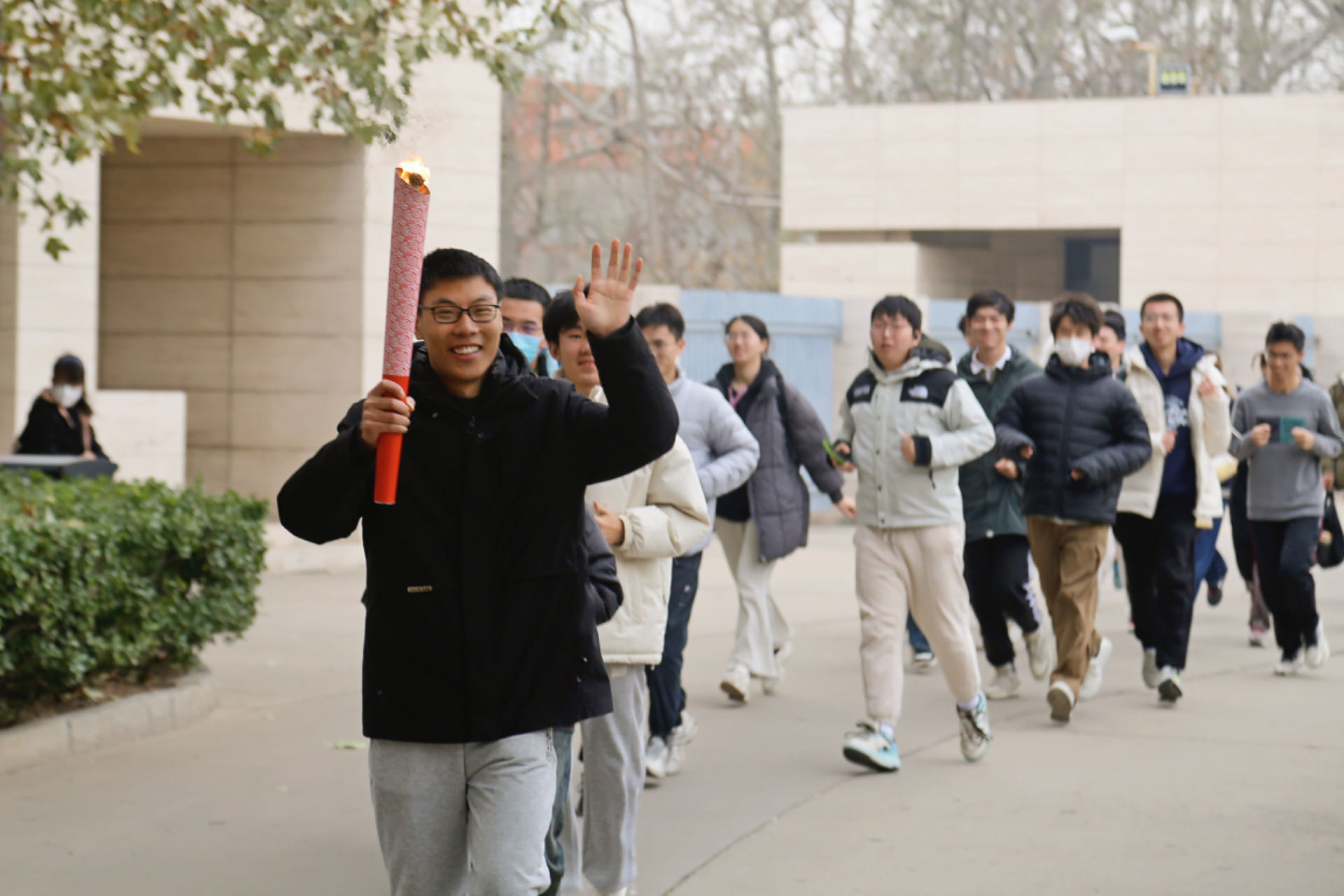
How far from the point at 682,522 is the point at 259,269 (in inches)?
422

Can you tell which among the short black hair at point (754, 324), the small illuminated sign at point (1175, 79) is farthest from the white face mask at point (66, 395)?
the small illuminated sign at point (1175, 79)

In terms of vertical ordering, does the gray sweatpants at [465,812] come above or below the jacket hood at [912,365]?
below

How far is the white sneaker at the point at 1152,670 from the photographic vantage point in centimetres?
855

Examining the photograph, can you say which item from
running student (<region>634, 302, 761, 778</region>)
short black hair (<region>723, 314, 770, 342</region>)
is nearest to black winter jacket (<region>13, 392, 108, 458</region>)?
short black hair (<region>723, 314, 770, 342</region>)

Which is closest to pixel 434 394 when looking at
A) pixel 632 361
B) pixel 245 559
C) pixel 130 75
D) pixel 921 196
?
pixel 632 361

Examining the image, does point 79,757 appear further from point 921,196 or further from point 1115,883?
point 921,196

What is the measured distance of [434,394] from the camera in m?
3.65

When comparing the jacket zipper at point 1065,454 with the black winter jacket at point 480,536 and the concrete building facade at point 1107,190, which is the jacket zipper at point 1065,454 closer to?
the black winter jacket at point 480,536

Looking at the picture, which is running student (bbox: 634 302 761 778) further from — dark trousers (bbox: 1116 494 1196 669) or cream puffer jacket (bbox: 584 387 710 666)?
dark trousers (bbox: 1116 494 1196 669)

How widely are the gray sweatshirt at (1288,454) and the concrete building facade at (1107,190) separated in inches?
828

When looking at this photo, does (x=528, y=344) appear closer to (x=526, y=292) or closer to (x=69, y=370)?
(x=526, y=292)

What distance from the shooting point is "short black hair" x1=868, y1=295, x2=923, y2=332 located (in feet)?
23.9

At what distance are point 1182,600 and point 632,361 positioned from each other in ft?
18.5

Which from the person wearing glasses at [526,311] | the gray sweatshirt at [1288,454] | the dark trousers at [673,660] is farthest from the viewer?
the gray sweatshirt at [1288,454]
